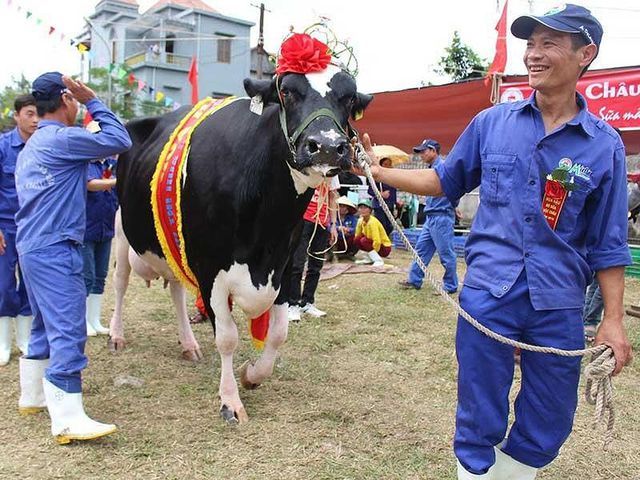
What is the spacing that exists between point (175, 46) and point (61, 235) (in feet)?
113

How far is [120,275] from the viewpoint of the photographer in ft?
15.3

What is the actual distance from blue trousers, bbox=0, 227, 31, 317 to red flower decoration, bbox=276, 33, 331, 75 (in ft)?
7.57

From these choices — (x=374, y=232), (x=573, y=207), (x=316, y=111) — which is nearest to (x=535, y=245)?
(x=573, y=207)

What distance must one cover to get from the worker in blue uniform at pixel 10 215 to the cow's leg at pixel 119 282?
61 cm

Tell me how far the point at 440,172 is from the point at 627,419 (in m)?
2.10

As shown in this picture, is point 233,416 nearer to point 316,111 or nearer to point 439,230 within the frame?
point 316,111

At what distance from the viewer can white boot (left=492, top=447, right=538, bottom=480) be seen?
214 cm

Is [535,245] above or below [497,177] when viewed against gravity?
below

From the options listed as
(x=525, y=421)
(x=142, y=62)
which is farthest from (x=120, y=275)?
(x=142, y=62)

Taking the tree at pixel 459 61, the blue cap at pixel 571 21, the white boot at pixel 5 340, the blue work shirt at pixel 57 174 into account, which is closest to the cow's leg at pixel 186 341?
the white boot at pixel 5 340

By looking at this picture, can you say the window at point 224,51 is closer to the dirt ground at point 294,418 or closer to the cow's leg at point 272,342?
the dirt ground at point 294,418

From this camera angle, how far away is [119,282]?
15.2 ft

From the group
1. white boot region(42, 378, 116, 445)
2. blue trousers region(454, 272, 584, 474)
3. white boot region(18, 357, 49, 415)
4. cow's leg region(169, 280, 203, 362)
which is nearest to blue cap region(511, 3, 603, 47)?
blue trousers region(454, 272, 584, 474)

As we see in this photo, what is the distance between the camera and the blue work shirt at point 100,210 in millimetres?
4496
